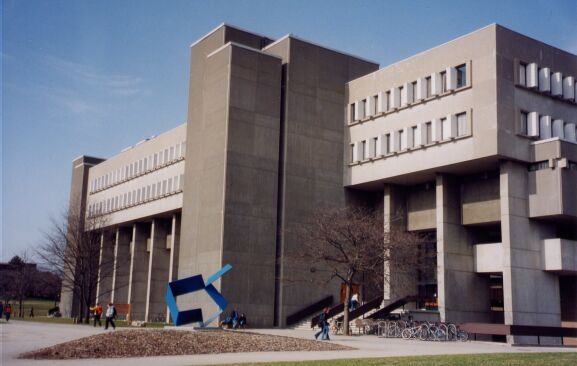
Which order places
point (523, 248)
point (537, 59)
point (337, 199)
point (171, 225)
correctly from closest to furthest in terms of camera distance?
point (523, 248)
point (537, 59)
point (337, 199)
point (171, 225)

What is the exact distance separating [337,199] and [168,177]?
20.9 m

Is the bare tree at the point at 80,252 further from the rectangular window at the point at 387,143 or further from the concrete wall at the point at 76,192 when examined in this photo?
the rectangular window at the point at 387,143

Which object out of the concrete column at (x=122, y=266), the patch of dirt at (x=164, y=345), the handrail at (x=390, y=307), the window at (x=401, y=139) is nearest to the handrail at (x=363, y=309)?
the handrail at (x=390, y=307)

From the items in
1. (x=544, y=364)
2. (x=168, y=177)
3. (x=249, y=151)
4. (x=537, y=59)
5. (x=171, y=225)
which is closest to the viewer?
(x=544, y=364)

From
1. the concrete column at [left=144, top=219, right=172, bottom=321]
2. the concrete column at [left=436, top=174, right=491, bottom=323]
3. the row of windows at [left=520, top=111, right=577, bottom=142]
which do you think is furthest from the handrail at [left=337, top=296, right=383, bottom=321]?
the concrete column at [left=144, top=219, right=172, bottom=321]

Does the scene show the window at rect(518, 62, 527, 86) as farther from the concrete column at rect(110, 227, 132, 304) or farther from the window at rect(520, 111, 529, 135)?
the concrete column at rect(110, 227, 132, 304)

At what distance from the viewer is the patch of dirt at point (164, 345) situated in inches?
899

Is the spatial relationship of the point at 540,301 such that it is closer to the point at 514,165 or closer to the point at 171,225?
the point at 514,165

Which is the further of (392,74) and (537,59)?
(392,74)

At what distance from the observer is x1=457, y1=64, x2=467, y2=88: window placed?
47.7 metres

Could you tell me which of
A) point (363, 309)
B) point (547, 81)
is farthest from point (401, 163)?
point (547, 81)

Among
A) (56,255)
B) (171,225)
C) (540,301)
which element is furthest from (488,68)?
(56,255)

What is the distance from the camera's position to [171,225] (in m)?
76.2

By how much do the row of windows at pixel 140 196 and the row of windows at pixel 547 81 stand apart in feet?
111
